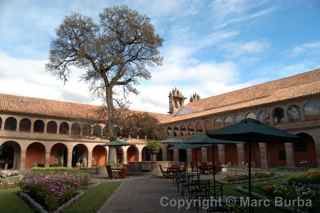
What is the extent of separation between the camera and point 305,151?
26594 mm

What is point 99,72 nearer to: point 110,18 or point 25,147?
point 110,18

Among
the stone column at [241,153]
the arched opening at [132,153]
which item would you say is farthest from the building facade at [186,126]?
the arched opening at [132,153]

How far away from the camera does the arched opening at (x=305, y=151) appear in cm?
2578

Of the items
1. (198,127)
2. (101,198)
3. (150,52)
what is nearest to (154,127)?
(198,127)

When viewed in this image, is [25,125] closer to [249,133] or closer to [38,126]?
[38,126]

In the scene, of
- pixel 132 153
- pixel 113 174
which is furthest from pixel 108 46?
pixel 132 153

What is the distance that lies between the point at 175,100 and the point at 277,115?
97.0 ft

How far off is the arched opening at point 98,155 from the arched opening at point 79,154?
5.12 feet

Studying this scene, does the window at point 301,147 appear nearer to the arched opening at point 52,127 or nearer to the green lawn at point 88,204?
the green lawn at point 88,204

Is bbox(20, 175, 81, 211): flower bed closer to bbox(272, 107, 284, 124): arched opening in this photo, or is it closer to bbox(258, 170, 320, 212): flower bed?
bbox(258, 170, 320, 212): flower bed

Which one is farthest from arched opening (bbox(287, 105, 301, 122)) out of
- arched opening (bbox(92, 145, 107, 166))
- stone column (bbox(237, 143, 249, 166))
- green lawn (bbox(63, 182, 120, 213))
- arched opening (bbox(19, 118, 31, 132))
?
→ arched opening (bbox(19, 118, 31, 132))

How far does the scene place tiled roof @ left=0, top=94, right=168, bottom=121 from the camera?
31.1 m

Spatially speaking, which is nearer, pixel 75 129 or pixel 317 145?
pixel 317 145

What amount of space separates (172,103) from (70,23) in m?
35.0
